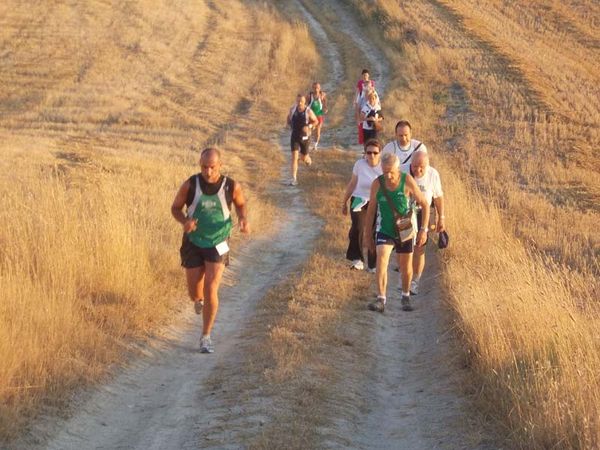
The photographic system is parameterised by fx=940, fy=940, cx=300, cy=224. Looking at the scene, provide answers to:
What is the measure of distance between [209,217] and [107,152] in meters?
11.9

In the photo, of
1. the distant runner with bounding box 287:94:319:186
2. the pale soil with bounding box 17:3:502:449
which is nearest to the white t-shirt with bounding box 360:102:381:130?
the distant runner with bounding box 287:94:319:186

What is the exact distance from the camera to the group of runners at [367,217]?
8031mm

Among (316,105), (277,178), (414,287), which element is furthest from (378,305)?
(316,105)

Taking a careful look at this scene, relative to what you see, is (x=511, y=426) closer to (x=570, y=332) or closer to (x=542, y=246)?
(x=570, y=332)

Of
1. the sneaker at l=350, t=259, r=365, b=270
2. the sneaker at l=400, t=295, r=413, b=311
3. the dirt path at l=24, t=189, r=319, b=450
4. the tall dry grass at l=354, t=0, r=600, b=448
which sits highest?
the tall dry grass at l=354, t=0, r=600, b=448

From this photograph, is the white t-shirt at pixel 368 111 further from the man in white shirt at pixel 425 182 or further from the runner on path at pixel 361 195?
the man in white shirt at pixel 425 182

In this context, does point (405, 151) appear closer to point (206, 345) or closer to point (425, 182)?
point (425, 182)

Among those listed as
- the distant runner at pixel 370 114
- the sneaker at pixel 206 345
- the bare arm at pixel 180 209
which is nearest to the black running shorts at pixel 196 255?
the bare arm at pixel 180 209

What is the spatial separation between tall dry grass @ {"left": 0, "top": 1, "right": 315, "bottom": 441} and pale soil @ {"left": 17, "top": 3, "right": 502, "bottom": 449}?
0.95 feet

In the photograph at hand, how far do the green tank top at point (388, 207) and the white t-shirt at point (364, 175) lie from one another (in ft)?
4.94

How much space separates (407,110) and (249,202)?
1099cm

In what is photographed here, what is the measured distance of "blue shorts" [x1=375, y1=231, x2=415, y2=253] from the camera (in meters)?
9.51

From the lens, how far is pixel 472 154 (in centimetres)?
2081

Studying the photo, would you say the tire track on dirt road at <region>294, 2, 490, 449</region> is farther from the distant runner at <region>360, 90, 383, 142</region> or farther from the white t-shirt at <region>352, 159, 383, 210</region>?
the distant runner at <region>360, 90, 383, 142</region>
